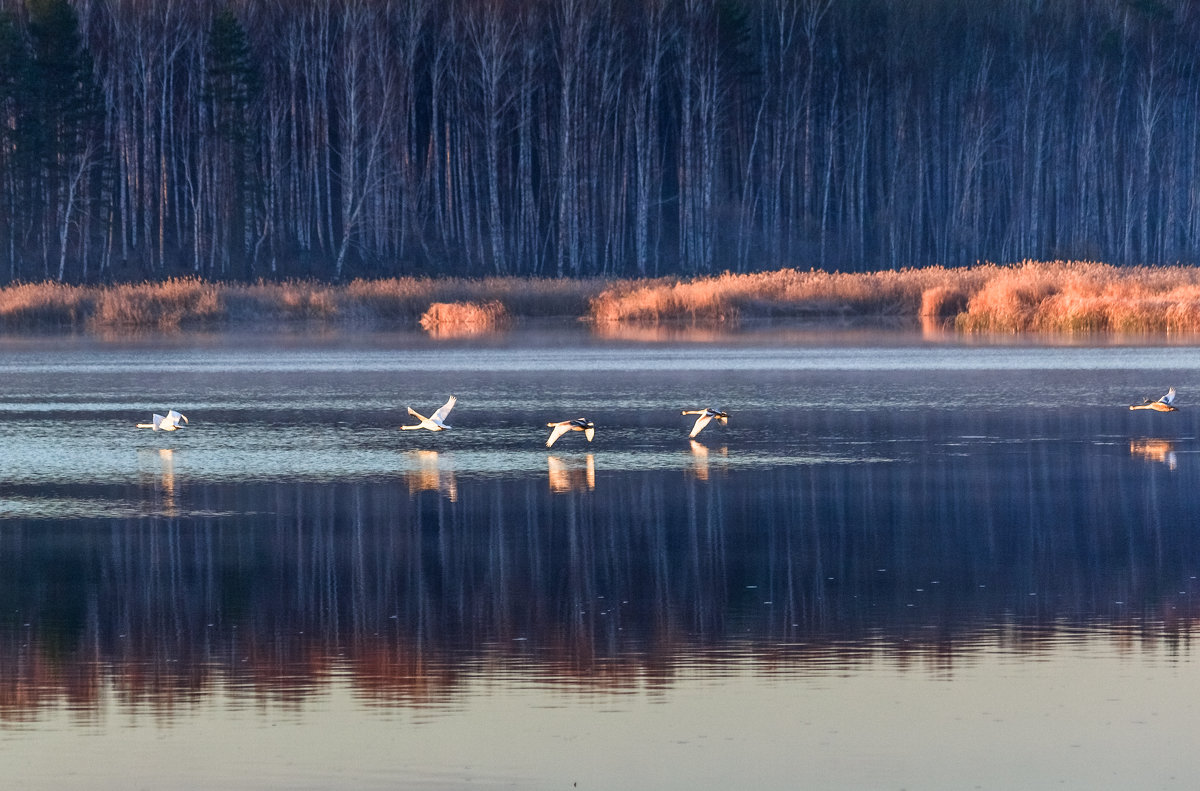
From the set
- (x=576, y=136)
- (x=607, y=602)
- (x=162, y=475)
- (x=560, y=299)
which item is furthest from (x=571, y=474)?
(x=576, y=136)

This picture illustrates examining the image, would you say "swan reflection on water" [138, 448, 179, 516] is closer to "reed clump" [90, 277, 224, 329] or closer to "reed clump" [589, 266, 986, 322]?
"reed clump" [90, 277, 224, 329]

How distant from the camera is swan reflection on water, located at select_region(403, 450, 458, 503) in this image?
1347cm

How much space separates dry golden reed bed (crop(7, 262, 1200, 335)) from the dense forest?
10.3 meters

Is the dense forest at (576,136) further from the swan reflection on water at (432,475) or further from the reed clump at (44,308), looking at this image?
the swan reflection on water at (432,475)

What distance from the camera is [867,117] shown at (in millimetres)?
68375

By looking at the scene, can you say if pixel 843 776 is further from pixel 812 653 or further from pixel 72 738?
pixel 72 738

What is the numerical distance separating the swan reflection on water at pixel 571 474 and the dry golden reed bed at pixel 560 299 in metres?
23.7

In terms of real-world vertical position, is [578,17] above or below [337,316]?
above

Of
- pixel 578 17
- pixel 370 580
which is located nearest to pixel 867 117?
pixel 578 17

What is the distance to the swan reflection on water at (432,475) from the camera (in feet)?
44.2

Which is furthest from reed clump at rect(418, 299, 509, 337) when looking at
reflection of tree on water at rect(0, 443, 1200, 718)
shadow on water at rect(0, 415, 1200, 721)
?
reflection of tree on water at rect(0, 443, 1200, 718)

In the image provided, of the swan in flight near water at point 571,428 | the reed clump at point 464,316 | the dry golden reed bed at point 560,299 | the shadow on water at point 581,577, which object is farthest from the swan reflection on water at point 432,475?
the reed clump at point 464,316

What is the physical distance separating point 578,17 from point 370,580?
51.9 m

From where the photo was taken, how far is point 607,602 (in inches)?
349
